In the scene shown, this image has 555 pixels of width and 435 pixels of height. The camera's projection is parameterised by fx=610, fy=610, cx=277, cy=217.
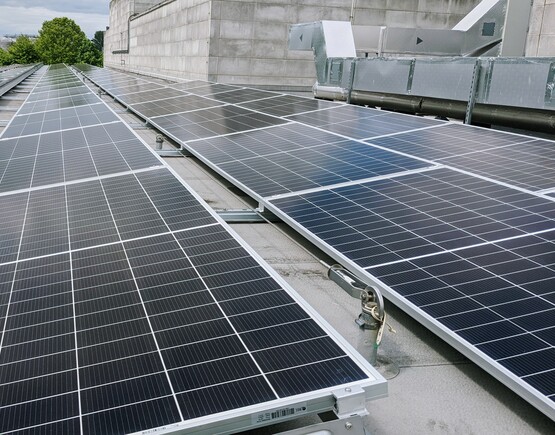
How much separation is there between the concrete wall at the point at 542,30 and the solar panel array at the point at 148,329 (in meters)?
13.8

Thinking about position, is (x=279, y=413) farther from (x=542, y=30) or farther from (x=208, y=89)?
(x=208, y=89)

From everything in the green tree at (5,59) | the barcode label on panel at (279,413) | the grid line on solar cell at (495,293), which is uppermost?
the grid line on solar cell at (495,293)

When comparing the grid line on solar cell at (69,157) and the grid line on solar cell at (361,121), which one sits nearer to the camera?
the grid line on solar cell at (69,157)

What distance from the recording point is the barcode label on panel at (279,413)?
3.67 meters

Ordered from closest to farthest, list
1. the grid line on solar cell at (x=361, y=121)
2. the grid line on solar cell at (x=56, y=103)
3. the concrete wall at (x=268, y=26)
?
1. the grid line on solar cell at (x=361, y=121)
2. the grid line on solar cell at (x=56, y=103)
3. the concrete wall at (x=268, y=26)

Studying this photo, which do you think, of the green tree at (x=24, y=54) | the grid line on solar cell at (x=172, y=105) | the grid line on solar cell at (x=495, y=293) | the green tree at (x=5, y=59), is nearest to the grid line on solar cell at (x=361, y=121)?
the grid line on solar cell at (x=172, y=105)

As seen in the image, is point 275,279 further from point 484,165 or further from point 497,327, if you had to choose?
point 484,165

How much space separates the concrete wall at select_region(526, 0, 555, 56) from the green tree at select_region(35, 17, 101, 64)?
165 m

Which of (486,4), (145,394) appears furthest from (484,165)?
(486,4)

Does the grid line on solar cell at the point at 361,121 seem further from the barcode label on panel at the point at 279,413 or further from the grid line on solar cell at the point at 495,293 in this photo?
the barcode label on panel at the point at 279,413

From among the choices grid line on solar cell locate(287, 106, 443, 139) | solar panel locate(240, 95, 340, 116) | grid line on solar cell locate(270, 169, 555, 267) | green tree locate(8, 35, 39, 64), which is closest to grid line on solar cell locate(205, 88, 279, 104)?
solar panel locate(240, 95, 340, 116)

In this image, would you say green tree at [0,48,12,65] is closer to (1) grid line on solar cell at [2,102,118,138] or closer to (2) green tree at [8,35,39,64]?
(2) green tree at [8,35,39,64]

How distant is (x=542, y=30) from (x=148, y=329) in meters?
17.3

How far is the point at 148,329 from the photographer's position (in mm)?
4703
